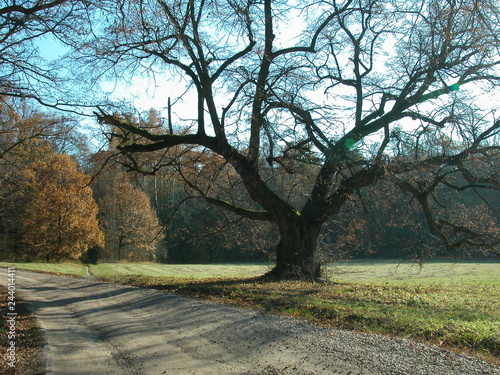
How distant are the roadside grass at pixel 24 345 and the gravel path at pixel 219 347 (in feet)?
0.64

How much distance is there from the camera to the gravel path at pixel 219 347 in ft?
16.1

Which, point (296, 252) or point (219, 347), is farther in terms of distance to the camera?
point (296, 252)

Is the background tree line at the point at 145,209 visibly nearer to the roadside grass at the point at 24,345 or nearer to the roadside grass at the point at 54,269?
the roadside grass at the point at 54,269

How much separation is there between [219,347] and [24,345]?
3165 millimetres

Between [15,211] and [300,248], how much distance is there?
66.9 feet

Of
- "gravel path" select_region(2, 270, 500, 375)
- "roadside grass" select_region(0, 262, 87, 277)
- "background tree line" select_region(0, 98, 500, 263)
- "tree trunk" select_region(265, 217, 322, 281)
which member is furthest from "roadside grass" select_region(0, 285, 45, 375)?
"roadside grass" select_region(0, 262, 87, 277)

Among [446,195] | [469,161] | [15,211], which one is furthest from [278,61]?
[15,211]

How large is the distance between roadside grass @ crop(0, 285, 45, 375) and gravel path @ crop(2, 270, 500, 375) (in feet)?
0.64

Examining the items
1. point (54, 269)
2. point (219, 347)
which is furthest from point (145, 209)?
point (219, 347)

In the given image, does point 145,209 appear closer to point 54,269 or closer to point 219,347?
point 54,269

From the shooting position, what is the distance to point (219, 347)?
5.86m

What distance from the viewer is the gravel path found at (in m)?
4.91

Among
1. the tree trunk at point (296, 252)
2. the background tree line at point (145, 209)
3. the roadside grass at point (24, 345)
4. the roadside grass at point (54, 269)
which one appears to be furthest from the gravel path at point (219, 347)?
the roadside grass at point (54, 269)

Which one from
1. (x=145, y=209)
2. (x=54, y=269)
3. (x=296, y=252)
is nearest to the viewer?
(x=296, y=252)
